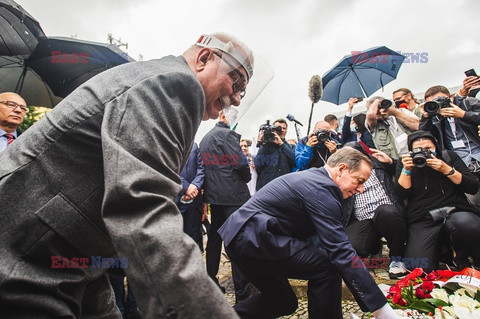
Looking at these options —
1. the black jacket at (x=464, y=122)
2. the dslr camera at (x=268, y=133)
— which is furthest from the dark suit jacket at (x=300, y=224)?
the black jacket at (x=464, y=122)

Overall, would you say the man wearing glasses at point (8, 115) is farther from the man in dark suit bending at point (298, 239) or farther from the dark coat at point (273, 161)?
the dark coat at point (273, 161)

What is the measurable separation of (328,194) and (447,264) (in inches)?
95.6

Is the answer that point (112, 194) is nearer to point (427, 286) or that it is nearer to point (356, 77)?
point (427, 286)

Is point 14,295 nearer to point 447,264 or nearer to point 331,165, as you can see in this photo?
point 331,165

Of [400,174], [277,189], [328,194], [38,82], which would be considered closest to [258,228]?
[277,189]

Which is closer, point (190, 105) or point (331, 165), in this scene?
point (190, 105)

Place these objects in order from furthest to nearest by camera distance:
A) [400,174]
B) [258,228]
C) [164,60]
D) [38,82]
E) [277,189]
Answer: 1. [38,82]
2. [400,174]
3. [277,189]
4. [258,228]
5. [164,60]

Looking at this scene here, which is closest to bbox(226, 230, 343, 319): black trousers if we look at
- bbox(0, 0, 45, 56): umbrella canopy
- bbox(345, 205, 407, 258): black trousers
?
bbox(345, 205, 407, 258): black trousers

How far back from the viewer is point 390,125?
414 cm

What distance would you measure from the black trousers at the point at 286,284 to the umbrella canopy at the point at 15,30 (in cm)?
430

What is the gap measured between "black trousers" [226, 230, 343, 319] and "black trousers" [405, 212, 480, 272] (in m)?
1.73

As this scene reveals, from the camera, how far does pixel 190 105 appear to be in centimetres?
87

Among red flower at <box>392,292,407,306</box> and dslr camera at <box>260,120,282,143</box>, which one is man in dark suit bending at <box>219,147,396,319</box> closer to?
red flower at <box>392,292,407,306</box>
